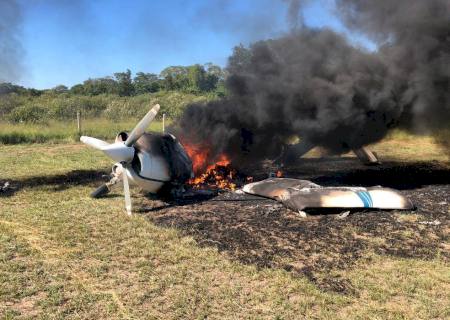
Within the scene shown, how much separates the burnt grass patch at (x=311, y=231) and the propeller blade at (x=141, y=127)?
2234 mm

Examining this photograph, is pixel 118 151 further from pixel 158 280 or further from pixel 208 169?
pixel 208 169

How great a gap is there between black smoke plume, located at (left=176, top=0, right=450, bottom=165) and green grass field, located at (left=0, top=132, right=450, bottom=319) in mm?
8128

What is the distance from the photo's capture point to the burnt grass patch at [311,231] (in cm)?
916

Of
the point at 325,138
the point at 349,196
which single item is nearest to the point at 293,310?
the point at 349,196

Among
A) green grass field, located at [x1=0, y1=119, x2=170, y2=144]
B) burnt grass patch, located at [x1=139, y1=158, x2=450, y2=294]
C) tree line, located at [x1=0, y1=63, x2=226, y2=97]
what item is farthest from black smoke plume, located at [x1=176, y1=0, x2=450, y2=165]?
tree line, located at [x1=0, y1=63, x2=226, y2=97]

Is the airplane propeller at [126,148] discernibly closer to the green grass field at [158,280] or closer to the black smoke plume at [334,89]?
the green grass field at [158,280]

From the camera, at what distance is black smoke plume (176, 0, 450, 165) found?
16.5 meters

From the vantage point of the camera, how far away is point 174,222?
1170cm

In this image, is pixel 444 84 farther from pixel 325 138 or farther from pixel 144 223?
pixel 144 223

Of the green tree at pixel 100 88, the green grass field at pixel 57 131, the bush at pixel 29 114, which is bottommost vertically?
the green grass field at pixel 57 131

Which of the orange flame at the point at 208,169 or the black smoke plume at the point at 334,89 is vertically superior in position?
the black smoke plume at the point at 334,89

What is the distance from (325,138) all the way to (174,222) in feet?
32.3

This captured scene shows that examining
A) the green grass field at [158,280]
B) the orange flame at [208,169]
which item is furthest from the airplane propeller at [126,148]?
the orange flame at [208,169]

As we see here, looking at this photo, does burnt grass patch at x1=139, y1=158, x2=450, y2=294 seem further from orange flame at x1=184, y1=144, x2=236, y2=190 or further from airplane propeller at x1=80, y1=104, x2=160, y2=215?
orange flame at x1=184, y1=144, x2=236, y2=190
